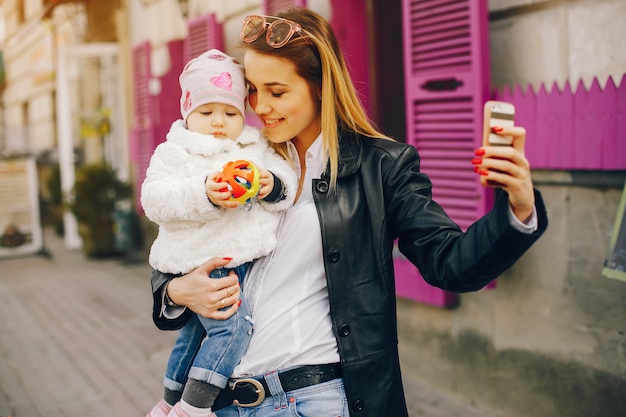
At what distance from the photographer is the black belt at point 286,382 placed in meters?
1.83

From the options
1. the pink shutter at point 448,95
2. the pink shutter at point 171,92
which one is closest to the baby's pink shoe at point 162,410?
the pink shutter at point 448,95

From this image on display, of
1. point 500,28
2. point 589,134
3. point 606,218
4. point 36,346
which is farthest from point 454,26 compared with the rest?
point 36,346

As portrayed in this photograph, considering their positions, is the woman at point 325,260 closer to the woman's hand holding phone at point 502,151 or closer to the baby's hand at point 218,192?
the baby's hand at point 218,192

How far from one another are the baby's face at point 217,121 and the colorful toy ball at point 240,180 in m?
0.28

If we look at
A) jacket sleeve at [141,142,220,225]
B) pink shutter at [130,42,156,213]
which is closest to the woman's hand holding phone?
jacket sleeve at [141,142,220,225]

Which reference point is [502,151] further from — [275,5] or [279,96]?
[275,5]

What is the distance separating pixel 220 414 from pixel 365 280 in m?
0.56

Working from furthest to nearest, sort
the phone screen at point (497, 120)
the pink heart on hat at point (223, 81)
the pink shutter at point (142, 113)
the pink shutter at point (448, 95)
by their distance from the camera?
1. the pink shutter at point (142, 113)
2. the pink shutter at point (448, 95)
3. the pink heart on hat at point (223, 81)
4. the phone screen at point (497, 120)

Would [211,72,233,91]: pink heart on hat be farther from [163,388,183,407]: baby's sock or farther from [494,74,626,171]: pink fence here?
[494,74,626,171]: pink fence

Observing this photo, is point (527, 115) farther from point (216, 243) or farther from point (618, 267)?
point (216, 243)

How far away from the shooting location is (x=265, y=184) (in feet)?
6.09

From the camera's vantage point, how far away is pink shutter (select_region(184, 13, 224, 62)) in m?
7.25

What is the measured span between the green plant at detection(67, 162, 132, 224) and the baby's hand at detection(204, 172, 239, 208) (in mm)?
8762

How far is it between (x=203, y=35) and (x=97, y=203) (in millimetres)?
3844
